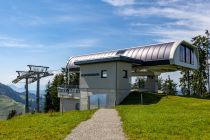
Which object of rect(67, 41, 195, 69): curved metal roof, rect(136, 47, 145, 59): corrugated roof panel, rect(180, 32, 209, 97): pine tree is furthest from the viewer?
rect(180, 32, 209, 97): pine tree

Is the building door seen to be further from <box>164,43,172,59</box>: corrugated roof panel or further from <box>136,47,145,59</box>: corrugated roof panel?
<box>164,43,172,59</box>: corrugated roof panel

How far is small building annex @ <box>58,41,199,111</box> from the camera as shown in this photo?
41688 millimetres

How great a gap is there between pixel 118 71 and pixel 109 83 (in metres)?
1.89

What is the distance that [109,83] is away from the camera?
42.4 metres

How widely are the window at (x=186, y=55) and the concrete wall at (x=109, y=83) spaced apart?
29.6 feet

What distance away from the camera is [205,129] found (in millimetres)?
18156

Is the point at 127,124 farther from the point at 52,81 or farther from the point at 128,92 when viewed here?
the point at 52,81

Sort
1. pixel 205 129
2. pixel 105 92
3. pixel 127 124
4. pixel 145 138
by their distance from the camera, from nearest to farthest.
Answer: pixel 145 138
pixel 205 129
pixel 127 124
pixel 105 92

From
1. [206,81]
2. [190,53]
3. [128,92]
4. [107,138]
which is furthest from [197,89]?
[107,138]

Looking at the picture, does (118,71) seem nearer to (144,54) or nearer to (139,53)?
(144,54)

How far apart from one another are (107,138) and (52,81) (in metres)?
80.7

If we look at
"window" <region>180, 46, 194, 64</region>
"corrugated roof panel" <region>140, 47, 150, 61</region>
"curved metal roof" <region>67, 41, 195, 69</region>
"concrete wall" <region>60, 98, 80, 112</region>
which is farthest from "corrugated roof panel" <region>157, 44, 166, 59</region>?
"concrete wall" <region>60, 98, 80, 112</region>

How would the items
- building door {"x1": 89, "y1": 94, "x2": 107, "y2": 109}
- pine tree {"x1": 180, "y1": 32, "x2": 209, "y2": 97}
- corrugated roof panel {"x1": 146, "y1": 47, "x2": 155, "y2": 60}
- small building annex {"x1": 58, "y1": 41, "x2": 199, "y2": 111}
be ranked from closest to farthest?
building door {"x1": 89, "y1": 94, "x2": 107, "y2": 109} → small building annex {"x1": 58, "y1": 41, "x2": 199, "y2": 111} → corrugated roof panel {"x1": 146, "y1": 47, "x2": 155, "y2": 60} → pine tree {"x1": 180, "y1": 32, "x2": 209, "y2": 97}

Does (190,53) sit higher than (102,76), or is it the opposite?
(190,53)
